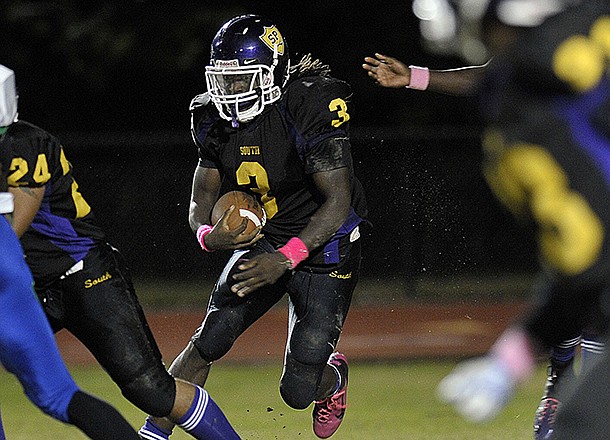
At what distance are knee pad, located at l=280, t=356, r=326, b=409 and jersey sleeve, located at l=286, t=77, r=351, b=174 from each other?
0.76 metres

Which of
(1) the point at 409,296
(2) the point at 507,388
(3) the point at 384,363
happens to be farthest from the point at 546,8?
(1) the point at 409,296

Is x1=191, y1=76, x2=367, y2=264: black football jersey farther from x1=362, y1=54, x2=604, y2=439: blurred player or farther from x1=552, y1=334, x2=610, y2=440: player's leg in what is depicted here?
x1=552, y1=334, x2=610, y2=440: player's leg

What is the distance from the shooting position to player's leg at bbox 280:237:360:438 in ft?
15.2

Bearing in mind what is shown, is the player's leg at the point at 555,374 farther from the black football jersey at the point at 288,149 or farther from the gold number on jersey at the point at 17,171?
the gold number on jersey at the point at 17,171

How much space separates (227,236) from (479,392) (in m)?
2.14

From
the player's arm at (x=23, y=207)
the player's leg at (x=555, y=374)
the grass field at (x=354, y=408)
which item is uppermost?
the player's arm at (x=23, y=207)

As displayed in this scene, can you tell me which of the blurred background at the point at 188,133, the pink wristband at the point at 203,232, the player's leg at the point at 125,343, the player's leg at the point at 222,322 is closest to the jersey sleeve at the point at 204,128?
the pink wristband at the point at 203,232

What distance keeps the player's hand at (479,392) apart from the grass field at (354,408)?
2.62m

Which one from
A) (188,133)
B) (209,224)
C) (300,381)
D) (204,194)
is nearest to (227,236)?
(209,224)

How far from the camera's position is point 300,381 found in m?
4.63

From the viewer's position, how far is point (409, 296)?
10.3 metres

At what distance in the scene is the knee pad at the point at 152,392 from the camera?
413 cm

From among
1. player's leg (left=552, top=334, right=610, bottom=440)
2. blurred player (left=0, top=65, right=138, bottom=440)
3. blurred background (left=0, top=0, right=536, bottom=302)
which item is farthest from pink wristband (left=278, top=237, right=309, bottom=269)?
blurred background (left=0, top=0, right=536, bottom=302)

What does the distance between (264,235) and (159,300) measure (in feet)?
17.9
